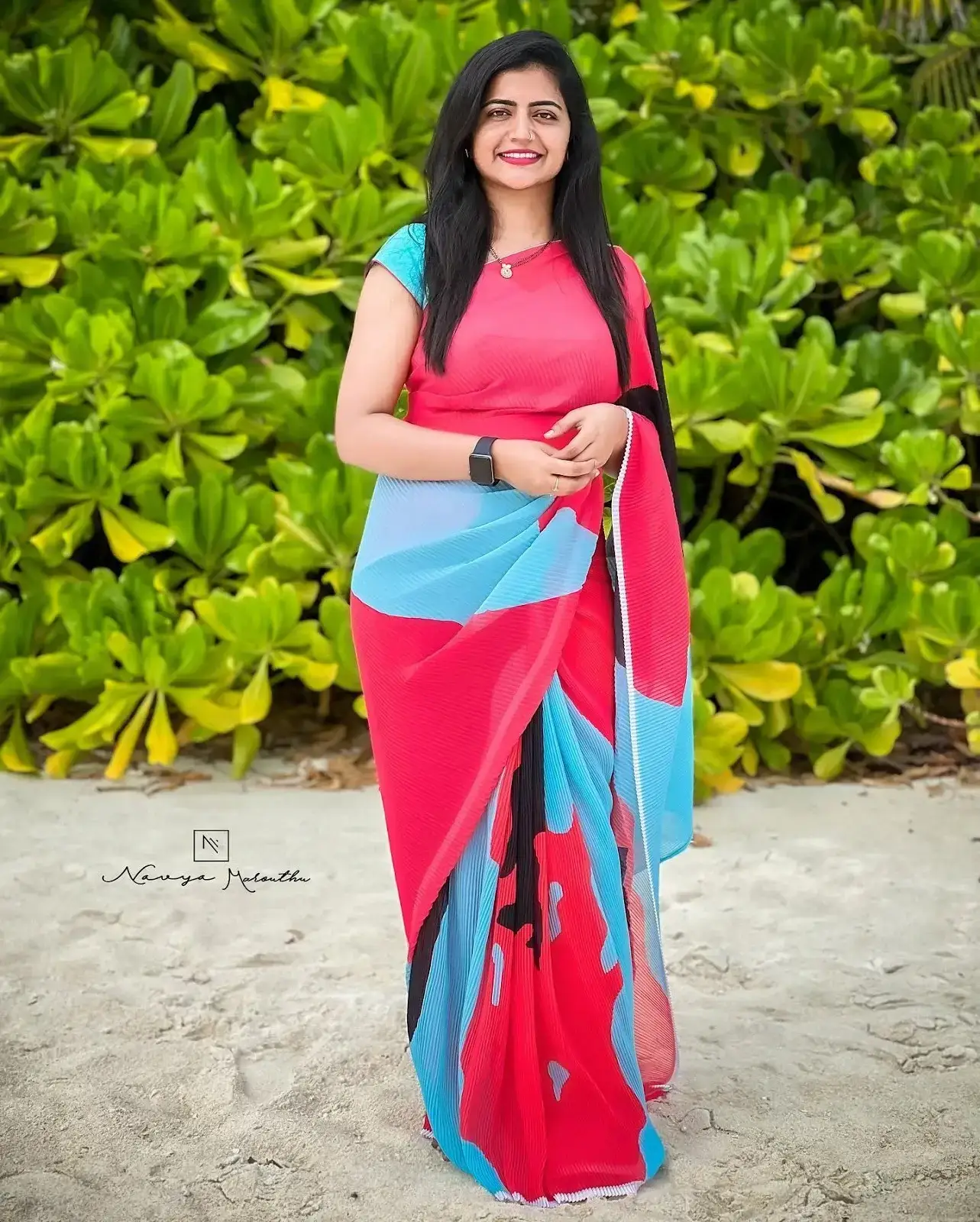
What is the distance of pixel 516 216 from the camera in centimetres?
170

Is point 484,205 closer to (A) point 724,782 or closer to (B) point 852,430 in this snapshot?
(B) point 852,430

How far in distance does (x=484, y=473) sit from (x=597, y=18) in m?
2.89

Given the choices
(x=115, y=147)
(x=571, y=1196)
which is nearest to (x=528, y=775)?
(x=571, y=1196)

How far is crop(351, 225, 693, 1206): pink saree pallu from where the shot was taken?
5.49 ft

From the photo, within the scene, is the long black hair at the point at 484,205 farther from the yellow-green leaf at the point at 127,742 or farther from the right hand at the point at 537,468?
the yellow-green leaf at the point at 127,742

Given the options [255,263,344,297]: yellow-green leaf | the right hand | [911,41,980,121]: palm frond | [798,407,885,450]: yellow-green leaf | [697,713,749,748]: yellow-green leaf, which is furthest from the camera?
[911,41,980,121]: palm frond

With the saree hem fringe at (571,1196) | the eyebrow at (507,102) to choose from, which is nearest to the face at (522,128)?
the eyebrow at (507,102)

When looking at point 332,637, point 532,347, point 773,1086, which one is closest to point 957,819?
point 773,1086

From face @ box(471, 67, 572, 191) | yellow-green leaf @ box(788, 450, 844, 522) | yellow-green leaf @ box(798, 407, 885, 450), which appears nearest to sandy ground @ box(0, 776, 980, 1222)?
yellow-green leaf @ box(788, 450, 844, 522)

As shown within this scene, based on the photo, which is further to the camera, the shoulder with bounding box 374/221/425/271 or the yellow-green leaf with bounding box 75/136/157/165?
the yellow-green leaf with bounding box 75/136/157/165

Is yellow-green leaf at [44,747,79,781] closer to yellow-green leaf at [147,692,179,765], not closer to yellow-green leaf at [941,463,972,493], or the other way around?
yellow-green leaf at [147,692,179,765]

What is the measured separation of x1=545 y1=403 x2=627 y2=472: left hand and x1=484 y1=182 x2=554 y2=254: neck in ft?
0.72

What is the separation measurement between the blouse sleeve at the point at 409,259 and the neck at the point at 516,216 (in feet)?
0.30

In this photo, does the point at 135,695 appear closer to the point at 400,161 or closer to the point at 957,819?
the point at 400,161
